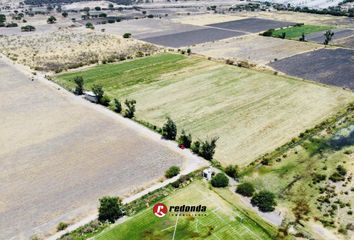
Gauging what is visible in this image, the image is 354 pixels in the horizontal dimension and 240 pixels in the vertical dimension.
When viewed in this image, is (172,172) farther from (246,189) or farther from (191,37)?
(191,37)

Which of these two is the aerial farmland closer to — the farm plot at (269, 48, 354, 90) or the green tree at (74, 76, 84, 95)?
the green tree at (74, 76, 84, 95)

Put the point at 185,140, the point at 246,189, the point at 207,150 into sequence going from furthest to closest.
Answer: the point at 185,140, the point at 207,150, the point at 246,189

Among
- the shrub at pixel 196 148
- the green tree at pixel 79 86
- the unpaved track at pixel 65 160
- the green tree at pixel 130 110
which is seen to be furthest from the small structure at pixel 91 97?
the shrub at pixel 196 148

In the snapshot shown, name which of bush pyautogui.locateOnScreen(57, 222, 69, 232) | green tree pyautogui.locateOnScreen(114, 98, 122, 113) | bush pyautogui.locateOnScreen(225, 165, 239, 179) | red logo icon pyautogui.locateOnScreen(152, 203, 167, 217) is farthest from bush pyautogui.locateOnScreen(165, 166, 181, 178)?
green tree pyautogui.locateOnScreen(114, 98, 122, 113)

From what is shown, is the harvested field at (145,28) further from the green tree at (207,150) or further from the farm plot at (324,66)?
the green tree at (207,150)

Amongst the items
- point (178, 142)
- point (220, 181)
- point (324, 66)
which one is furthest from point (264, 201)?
point (324, 66)
